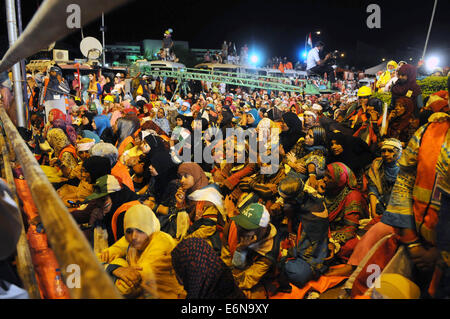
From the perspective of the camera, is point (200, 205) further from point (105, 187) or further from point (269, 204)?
point (105, 187)

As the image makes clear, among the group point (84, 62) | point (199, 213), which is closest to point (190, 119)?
point (199, 213)

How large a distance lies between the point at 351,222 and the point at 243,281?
70.4 inches

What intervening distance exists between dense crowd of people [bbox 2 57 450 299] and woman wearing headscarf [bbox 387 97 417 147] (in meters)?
0.02

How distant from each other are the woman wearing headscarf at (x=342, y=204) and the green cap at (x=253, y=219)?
55.5 inches

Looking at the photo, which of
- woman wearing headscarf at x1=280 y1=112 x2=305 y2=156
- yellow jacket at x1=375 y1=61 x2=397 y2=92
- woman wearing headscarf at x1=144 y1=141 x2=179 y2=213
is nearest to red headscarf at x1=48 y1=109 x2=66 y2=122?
woman wearing headscarf at x1=144 y1=141 x2=179 y2=213

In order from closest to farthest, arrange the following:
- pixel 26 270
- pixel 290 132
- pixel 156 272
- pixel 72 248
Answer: pixel 72 248
pixel 26 270
pixel 156 272
pixel 290 132

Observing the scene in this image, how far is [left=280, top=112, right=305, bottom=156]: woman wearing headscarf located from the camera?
5644mm

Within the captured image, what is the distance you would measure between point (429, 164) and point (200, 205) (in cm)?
246

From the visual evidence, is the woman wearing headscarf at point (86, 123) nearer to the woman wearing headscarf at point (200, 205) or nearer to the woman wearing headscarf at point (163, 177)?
the woman wearing headscarf at point (163, 177)

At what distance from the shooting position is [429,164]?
1620mm

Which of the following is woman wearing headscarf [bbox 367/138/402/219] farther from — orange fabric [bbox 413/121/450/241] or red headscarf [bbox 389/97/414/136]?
orange fabric [bbox 413/121/450/241]

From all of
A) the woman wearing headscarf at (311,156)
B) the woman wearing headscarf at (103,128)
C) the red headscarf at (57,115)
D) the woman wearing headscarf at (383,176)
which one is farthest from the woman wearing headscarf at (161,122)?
the woman wearing headscarf at (383,176)

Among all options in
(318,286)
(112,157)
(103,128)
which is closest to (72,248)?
(318,286)

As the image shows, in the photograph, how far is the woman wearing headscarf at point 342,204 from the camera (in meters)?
3.83
